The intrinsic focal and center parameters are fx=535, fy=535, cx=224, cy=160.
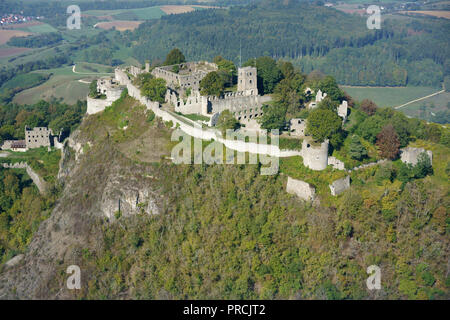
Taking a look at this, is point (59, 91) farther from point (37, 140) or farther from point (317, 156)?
point (317, 156)

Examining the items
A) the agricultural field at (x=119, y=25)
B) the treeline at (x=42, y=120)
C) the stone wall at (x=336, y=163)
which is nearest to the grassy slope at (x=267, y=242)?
the stone wall at (x=336, y=163)

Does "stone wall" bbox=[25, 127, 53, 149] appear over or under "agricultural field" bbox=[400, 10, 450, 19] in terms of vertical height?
over

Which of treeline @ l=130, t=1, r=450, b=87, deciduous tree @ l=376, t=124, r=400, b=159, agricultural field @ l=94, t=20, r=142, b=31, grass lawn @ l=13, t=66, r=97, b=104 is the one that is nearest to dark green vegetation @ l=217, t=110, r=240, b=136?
deciduous tree @ l=376, t=124, r=400, b=159

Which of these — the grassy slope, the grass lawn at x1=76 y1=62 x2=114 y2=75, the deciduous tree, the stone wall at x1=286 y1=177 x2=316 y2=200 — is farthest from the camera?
the grass lawn at x1=76 y1=62 x2=114 y2=75

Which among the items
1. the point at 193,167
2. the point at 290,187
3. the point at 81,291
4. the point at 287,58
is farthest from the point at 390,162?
the point at 287,58

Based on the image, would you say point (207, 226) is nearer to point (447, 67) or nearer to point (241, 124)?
point (241, 124)

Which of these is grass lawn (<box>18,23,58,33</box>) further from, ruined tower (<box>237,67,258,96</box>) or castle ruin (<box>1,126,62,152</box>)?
ruined tower (<box>237,67,258,96</box>)

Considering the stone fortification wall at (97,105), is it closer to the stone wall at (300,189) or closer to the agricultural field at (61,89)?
the stone wall at (300,189)
